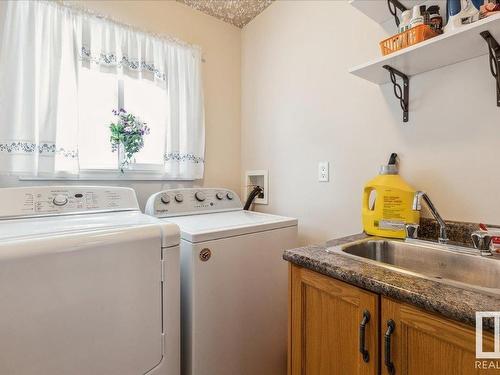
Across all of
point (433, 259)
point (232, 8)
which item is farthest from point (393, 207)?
point (232, 8)

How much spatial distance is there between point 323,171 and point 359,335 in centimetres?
105

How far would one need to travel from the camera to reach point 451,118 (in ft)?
3.80

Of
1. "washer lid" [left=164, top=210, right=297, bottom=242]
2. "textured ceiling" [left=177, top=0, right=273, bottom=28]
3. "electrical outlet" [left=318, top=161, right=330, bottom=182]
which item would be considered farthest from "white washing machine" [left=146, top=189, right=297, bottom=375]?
"textured ceiling" [left=177, top=0, right=273, bottom=28]

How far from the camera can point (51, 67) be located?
151 centimetres

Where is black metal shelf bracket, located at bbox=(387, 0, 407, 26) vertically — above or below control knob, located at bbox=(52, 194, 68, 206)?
above

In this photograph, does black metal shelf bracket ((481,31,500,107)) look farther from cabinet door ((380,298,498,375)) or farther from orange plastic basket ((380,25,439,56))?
cabinet door ((380,298,498,375))

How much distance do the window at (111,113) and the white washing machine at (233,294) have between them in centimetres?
43

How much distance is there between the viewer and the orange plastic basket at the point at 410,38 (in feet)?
3.48

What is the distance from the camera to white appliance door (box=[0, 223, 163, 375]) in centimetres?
78

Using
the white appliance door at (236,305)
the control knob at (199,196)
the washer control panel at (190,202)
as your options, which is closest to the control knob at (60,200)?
the washer control panel at (190,202)

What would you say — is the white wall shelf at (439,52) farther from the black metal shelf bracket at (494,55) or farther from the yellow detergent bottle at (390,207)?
the yellow detergent bottle at (390,207)

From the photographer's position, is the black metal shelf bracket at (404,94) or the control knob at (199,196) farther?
the control knob at (199,196)

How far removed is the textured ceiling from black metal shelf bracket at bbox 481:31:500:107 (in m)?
1.59

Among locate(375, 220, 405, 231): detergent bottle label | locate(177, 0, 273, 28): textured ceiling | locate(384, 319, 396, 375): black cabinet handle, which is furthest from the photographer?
locate(177, 0, 273, 28): textured ceiling
